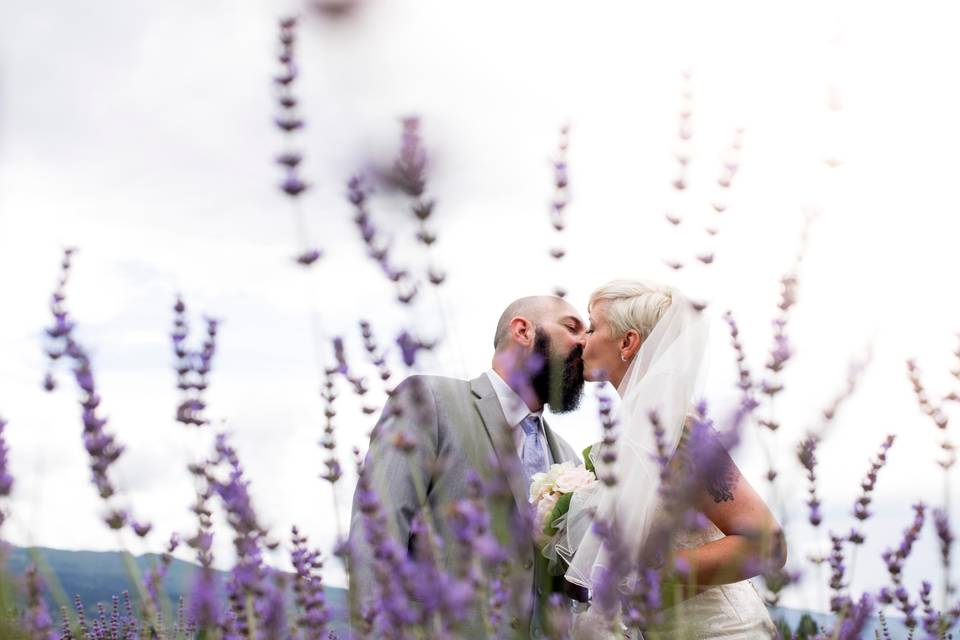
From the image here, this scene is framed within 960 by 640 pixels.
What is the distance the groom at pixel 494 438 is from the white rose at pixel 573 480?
10 centimetres

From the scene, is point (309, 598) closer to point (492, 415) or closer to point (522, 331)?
point (492, 415)

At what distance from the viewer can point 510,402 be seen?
274 centimetres

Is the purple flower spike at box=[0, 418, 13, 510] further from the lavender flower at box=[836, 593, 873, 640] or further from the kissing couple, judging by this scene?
the lavender flower at box=[836, 593, 873, 640]

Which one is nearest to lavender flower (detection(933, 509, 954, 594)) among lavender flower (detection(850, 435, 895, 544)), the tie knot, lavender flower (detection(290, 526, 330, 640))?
lavender flower (detection(850, 435, 895, 544))

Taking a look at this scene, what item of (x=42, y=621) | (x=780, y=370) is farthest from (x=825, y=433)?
(x=42, y=621)

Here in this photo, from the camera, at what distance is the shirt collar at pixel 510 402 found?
2729 mm

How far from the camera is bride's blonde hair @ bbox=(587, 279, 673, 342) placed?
2.40 meters

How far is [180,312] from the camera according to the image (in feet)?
5.55

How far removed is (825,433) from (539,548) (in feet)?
3.12

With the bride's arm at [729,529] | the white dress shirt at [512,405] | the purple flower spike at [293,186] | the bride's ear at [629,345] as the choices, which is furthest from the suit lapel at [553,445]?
the purple flower spike at [293,186]

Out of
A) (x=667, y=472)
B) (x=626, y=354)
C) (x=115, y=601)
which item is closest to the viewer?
(x=667, y=472)

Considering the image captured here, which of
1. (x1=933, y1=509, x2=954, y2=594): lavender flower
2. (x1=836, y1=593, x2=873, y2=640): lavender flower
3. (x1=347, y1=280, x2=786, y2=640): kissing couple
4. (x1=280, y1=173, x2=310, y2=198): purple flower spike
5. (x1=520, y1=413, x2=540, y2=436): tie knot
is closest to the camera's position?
(x1=347, y1=280, x2=786, y2=640): kissing couple

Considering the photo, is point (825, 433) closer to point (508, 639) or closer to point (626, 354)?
point (508, 639)

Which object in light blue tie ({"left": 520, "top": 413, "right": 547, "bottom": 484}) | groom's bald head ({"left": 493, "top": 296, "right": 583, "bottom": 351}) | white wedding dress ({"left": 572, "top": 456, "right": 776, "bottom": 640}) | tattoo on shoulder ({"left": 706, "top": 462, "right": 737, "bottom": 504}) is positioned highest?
groom's bald head ({"left": 493, "top": 296, "right": 583, "bottom": 351})
